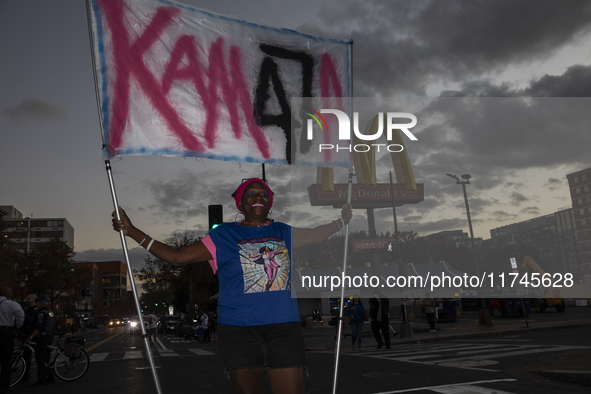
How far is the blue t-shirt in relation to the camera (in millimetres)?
3242

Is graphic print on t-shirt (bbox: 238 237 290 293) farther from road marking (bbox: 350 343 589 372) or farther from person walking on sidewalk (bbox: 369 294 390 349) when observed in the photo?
person walking on sidewalk (bbox: 369 294 390 349)

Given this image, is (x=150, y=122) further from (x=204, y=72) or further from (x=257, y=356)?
(x=257, y=356)

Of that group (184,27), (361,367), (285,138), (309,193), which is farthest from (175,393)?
(309,193)

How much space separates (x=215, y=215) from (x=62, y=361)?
6896mm

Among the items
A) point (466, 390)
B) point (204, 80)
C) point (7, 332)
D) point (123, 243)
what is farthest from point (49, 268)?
point (123, 243)

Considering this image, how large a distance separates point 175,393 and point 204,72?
572cm

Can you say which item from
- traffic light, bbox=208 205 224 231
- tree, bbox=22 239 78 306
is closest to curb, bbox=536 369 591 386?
traffic light, bbox=208 205 224 231

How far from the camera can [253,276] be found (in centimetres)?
333

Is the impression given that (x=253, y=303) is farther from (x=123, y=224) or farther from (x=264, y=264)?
(x=123, y=224)

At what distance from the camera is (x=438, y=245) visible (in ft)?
211

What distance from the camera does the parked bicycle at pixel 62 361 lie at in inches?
409

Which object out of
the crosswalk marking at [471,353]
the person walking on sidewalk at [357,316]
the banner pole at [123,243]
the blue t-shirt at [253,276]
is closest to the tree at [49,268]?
the person walking on sidewalk at [357,316]

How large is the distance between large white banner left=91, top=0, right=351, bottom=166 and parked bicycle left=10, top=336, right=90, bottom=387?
781 cm

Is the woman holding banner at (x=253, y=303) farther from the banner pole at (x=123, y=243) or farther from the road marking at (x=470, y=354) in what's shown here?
the road marking at (x=470, y=354)
